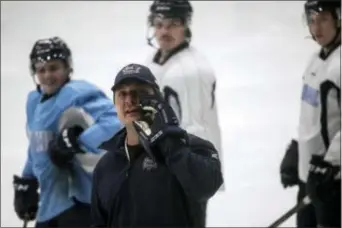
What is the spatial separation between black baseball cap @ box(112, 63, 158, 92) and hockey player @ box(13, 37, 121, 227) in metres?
0.47

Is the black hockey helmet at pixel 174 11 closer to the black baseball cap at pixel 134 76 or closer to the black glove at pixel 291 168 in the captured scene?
the black glove at pixel 291 168

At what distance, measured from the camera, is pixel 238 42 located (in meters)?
4.03

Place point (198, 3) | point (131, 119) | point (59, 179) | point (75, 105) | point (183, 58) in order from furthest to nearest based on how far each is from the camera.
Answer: point (198, 3) < point (183, 58) < point (59, 179) < point (75, 105) < point (131, 119)

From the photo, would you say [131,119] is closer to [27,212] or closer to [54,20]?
[27,212]

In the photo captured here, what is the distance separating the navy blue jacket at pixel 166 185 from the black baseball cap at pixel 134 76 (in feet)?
0.33

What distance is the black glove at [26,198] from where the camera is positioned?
223 centimetres

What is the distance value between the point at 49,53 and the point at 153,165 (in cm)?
80

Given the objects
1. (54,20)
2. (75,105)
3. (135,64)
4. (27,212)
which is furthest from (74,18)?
(135,64)

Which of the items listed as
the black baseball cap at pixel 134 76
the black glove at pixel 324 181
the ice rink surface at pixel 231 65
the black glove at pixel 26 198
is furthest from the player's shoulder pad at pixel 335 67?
the black baseball cap at pixel 134 76

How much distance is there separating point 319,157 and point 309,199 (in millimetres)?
131

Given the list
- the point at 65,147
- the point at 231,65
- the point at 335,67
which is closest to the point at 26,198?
the point at 65,147

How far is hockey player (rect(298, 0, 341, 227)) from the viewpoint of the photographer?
87.6 inches

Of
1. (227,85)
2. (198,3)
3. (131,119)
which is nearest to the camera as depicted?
(131,119)

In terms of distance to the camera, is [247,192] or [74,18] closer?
[247,192]
